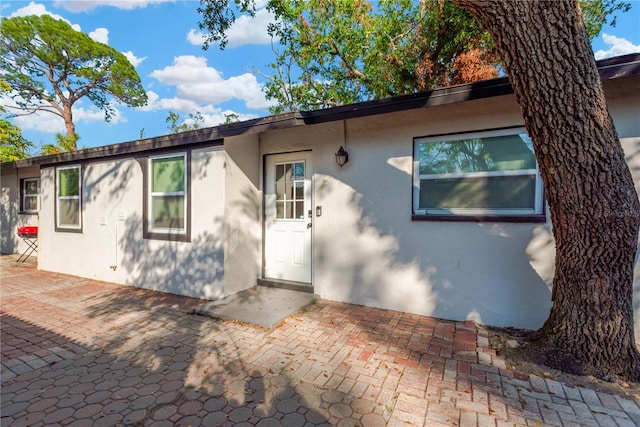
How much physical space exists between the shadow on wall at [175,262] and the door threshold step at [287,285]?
32.6 inches

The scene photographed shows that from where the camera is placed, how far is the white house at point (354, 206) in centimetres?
355

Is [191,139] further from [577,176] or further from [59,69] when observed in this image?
[59,69]

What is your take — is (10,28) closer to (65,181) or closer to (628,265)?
(65,181)

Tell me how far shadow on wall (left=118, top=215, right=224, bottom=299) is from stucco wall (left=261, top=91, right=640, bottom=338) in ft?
5.28

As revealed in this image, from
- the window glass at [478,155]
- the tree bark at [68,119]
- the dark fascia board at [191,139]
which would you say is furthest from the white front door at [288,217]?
the tree bark at [68,119]

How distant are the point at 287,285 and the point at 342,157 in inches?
91.9

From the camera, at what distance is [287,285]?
5133 millimetres

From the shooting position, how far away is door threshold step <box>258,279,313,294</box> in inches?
196

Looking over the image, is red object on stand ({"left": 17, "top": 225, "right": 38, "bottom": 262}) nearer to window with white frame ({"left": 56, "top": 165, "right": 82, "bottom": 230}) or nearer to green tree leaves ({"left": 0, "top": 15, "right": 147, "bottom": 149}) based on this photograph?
window with white frame ({"left": 56, "top": 165, "right": 82, "bottom": 230})

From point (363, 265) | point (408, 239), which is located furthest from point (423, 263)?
point (363, 265)

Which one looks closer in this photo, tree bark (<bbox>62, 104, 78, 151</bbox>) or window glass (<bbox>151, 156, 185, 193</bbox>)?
window glass (<bbox>151, 156, 185, 193</bbox>)

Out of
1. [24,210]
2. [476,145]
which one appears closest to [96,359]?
[476,145]

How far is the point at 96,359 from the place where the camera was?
301 centimetres

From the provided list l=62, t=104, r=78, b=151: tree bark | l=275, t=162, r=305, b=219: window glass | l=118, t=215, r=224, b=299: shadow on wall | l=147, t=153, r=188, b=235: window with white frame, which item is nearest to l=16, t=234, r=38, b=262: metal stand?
l=118, t=215, r=224, b=299: shadow on wall
